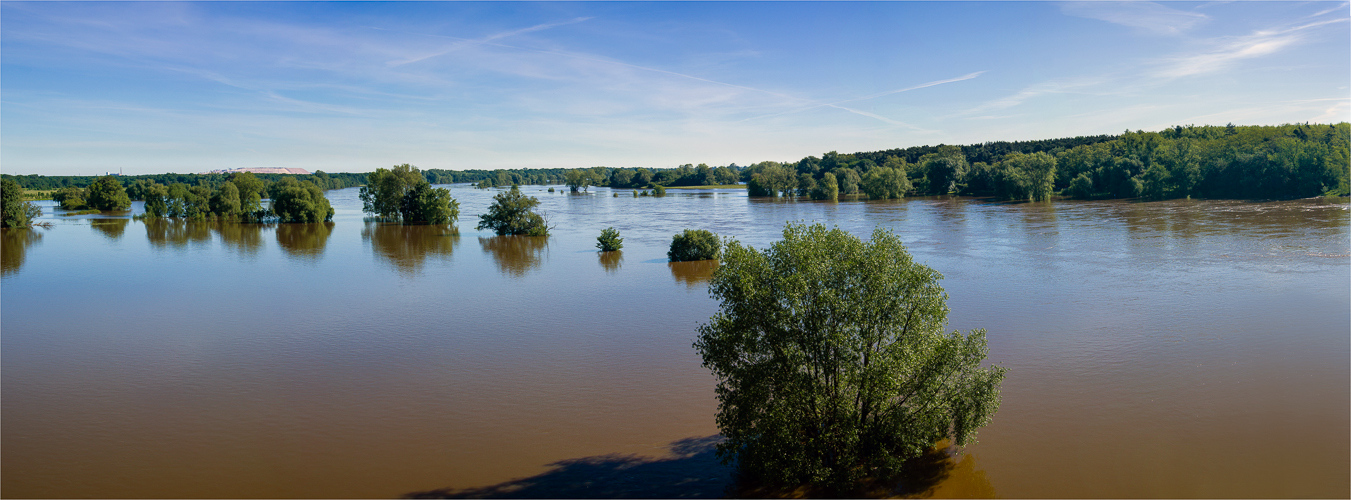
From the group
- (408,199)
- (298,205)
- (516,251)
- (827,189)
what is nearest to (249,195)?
(298,205)

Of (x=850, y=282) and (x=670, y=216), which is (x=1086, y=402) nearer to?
(x=850, y=282)

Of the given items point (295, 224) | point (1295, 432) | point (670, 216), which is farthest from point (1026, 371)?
point (295, 224)

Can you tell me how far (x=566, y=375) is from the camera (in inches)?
814

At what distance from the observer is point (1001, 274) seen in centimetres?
3416

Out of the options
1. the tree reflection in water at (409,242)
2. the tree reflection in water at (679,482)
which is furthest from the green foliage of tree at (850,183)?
the tree reflection in water at (679,482)

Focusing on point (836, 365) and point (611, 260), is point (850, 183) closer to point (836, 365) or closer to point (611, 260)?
point (611, 260)

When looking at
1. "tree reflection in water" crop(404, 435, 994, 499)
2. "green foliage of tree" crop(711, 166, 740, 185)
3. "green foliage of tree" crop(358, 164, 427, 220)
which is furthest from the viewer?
"green foliage of tree" crop(711, 166, 740, 185)

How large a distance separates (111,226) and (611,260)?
5918 cm

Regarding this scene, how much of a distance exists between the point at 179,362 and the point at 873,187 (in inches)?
3669

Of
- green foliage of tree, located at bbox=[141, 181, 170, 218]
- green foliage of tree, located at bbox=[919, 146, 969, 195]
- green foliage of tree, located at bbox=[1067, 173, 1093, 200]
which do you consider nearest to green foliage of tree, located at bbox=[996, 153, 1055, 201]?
green foliage of tree, located at bbox=[1067, 173, 1093, 200]

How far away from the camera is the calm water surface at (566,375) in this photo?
1455cm

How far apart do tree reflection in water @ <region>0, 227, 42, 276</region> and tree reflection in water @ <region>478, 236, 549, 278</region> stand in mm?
26172

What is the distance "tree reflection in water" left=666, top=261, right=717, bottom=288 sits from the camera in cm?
3503

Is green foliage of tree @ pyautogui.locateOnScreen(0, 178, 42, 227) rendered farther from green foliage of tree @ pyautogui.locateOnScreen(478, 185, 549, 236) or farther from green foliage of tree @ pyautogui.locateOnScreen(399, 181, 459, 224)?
green foliage of tree @ pyautogui.locateOnScreen(478, 185, 549, 236)
